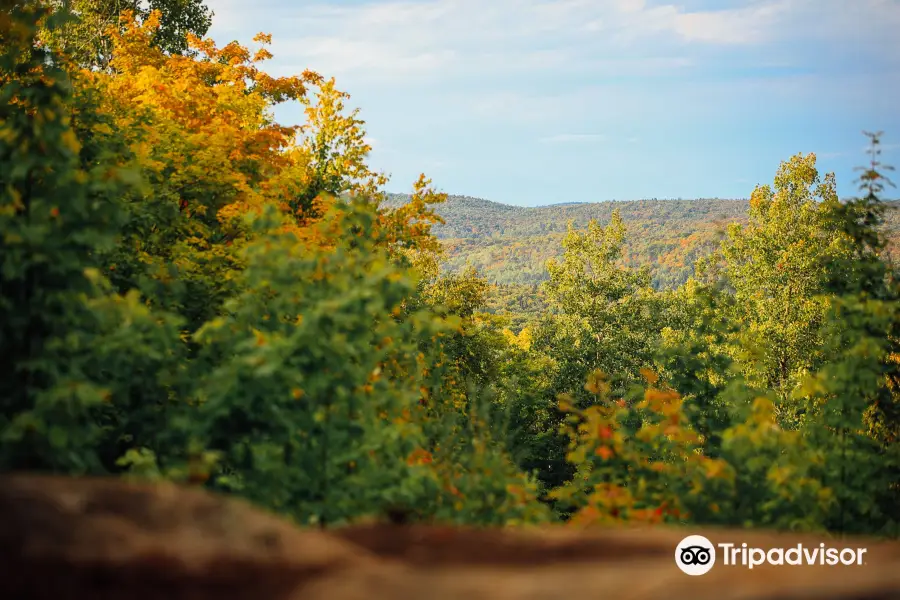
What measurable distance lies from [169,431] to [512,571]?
272 cm

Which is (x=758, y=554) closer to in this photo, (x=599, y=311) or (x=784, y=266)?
(x=784, y=266)

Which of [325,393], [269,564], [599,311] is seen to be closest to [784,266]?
[599,311]

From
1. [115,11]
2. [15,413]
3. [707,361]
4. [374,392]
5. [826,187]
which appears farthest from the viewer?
[826,187]

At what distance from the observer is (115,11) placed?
30484 mm

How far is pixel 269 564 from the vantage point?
268 centimetres

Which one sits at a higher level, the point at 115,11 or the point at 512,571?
the point at 115,11

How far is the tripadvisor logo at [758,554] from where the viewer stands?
340 centimetres

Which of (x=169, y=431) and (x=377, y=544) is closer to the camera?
(x=377, y=544)

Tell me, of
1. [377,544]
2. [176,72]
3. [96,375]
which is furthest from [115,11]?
[377,544]

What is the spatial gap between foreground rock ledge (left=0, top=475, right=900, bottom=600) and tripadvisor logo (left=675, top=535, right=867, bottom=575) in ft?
0.58

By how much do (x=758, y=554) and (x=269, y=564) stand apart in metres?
2.29

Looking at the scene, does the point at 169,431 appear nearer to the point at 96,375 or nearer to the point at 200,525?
the point at 96,375

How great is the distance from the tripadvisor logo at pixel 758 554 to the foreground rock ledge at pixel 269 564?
18cm

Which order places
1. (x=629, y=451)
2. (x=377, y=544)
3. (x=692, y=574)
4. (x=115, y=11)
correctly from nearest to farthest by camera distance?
(x=692, y=574)
(x=377, y=544)
(x=629, y=451)
(x=115, y=11)
